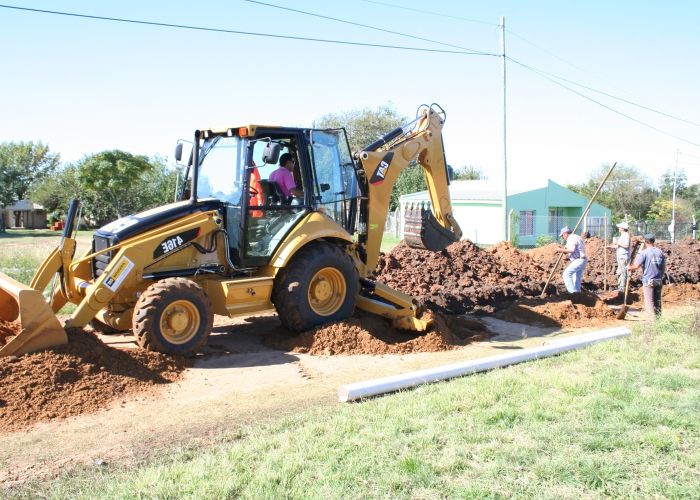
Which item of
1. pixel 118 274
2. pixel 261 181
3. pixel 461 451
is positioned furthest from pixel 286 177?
pixel 461 451

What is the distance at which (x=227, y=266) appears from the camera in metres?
8.51

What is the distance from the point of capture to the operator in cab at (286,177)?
862 cm

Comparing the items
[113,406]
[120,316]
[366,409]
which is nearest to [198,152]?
[120,316]

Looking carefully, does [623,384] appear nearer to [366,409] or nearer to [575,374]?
[575,374]

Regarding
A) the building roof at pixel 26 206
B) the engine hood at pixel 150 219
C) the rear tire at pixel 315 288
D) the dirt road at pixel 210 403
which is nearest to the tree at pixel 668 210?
the rear tire at pixel 315 288

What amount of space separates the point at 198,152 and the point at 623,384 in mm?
5909

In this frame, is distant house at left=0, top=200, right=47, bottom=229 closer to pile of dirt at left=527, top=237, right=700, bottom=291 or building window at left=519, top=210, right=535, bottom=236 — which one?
building window at left=519, top=210, right=535, bottom=236

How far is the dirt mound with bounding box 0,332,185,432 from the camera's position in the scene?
233 inches

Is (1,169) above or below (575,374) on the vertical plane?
above

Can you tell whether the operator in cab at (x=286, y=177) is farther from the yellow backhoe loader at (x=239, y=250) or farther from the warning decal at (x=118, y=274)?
the warning decal at (x=118, y=274)

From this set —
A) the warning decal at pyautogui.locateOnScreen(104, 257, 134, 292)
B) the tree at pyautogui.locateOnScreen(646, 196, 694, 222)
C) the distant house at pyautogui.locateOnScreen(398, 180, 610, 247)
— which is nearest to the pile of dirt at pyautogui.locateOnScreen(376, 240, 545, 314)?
the warning decal at pyautogui.locateOnScreen(104, 257, 134, 292)

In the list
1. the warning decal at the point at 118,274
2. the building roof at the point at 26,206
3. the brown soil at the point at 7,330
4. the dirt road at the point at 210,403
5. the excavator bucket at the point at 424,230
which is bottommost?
the dirt road at the point at 210,403

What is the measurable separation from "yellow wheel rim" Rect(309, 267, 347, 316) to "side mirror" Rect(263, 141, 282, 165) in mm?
1709

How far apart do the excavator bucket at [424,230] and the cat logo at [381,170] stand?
828 mm
